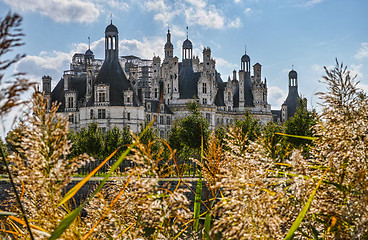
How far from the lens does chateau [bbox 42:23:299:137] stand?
54.0 m

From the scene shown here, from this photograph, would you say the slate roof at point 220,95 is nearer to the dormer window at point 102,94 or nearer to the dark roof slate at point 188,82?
the dark roof slate at point 188,82

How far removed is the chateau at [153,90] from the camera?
5397 cm

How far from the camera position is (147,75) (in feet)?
233

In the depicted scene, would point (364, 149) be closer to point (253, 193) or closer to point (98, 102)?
point (253, 193)

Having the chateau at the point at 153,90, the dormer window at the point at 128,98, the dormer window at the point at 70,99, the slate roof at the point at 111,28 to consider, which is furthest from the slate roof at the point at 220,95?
the dormer window at the point at 70,99

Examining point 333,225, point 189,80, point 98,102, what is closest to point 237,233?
point 333,225

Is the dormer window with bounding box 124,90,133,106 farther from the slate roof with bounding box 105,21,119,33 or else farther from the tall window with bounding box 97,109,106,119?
the slate roof with bounding box 105,21,119,33

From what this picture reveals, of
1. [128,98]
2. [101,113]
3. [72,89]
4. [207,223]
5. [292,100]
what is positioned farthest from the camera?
[292,100]

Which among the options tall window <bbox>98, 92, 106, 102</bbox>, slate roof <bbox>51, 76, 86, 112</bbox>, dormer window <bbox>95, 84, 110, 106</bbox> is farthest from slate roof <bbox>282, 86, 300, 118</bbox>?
tall window <bbox>98, 92, 106, 102</bbox>

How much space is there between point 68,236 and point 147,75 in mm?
69740

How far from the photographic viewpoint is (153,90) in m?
67.6

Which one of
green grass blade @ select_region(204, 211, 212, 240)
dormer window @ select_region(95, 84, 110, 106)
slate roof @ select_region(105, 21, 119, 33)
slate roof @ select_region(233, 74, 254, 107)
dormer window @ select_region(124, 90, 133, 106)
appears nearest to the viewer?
green grass blade @ select_region(204, 211, 212, 240)

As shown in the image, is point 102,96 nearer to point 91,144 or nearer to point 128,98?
point 128,98

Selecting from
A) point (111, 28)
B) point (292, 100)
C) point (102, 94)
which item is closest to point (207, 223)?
point (102, 94)
